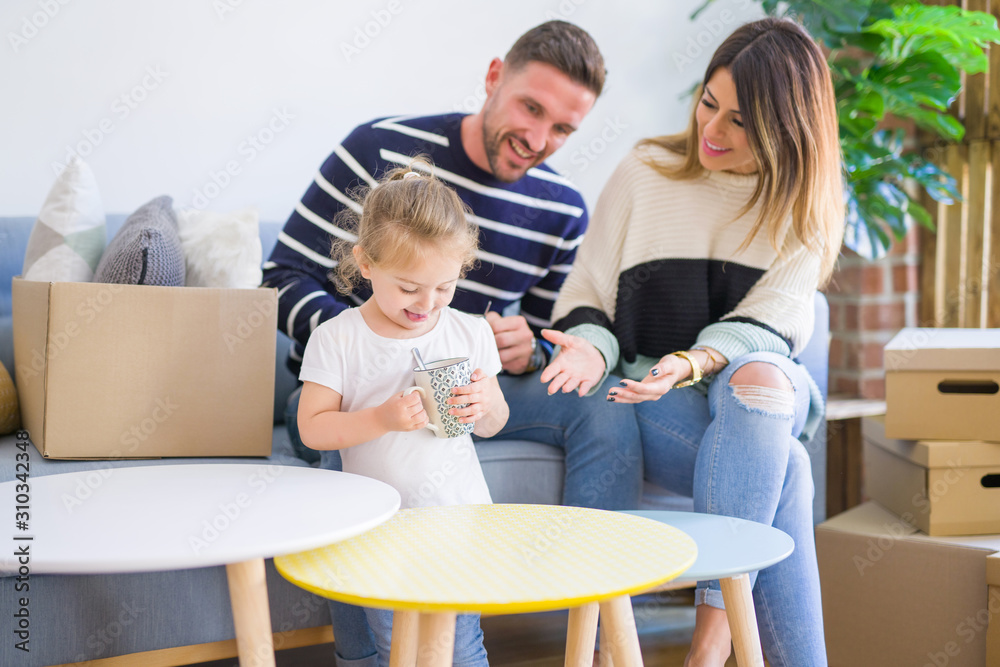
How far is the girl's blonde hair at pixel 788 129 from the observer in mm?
1360

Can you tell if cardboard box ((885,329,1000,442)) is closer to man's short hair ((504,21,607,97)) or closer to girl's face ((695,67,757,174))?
girl's face ((695,67,757,174))

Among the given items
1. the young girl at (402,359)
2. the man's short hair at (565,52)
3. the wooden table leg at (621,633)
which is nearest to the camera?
the wooden table leg at (621,633)

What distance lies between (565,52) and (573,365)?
608mm

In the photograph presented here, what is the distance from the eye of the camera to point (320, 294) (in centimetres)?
147

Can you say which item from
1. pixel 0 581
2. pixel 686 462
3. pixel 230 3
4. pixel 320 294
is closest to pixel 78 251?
pixel 320 294

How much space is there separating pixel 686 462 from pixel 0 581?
0.99 meters

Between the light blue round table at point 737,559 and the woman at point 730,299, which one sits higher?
the woman at point 730,299

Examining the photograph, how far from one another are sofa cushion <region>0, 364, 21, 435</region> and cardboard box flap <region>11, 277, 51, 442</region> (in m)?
0.01

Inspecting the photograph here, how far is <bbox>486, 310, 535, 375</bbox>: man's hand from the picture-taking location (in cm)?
145

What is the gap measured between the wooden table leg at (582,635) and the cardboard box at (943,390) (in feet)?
2.69

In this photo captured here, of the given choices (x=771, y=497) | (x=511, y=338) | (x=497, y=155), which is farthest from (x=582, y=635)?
(x=497, y=155)

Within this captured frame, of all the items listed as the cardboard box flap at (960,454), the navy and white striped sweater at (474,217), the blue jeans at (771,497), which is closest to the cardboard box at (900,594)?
the cardboard box flap at (960,454)

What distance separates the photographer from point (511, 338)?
145cm

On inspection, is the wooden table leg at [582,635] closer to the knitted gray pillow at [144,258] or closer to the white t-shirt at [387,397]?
the white t-shirt at [387,397]
